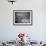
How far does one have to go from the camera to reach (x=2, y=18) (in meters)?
4.86

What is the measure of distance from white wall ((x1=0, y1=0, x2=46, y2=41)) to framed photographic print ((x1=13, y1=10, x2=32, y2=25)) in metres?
0.11

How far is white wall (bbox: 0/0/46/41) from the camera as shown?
4805mm

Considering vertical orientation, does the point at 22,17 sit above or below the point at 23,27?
above

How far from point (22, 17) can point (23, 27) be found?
0.38 metres

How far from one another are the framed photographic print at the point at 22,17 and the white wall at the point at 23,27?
11 centimetres

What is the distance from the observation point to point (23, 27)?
4.84 meters

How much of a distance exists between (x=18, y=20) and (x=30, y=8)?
636 millimetres

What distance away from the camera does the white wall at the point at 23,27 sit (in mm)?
4805

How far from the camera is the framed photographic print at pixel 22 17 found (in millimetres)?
4820

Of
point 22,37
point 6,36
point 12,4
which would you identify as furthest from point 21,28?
point 22,37

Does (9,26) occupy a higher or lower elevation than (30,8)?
lower

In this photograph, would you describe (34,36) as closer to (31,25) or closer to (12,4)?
(31,25)

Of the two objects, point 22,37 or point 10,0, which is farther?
point 10,0

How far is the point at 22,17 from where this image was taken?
15.9 feet
